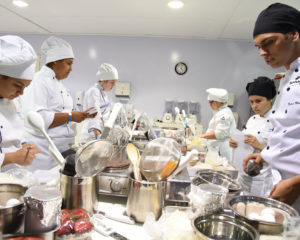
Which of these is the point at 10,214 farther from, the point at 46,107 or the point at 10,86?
the point at 46,107

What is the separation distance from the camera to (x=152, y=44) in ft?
15.1

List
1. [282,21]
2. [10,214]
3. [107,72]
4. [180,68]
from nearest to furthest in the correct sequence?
[10,214] → [282,21] → [107,72] → [180,68]

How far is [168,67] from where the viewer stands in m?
4.61

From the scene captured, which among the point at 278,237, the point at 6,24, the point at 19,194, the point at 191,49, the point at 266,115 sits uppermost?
the point at 6,24

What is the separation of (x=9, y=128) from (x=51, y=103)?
26.0 inches

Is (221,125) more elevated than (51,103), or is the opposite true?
(51,103)

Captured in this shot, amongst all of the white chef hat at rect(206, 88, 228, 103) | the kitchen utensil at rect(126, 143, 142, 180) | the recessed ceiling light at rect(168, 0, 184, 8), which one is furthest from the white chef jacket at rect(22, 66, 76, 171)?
the white chef hat at rect(206, 88, 228, 103)

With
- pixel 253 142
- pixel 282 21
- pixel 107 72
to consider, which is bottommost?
pixel 253 142

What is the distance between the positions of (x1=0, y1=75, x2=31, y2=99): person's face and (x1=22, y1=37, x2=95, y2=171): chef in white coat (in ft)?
1.85

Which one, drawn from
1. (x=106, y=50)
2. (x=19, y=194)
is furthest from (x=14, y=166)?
(x=106, y=50)

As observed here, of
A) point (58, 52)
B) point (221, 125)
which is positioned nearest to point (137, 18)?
point (58, 52)

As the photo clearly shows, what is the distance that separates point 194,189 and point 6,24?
508 cm

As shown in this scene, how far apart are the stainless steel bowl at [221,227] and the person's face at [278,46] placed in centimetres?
86

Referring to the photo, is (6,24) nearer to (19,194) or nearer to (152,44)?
(152,44)
